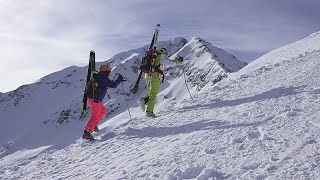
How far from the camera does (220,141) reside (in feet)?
27.6

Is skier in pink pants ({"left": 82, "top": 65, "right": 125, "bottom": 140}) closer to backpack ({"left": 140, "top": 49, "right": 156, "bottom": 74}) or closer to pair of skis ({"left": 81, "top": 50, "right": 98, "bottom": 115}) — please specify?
pair of skis ({"left": 81, "top": 50, "right": 98, "bottom": 115})

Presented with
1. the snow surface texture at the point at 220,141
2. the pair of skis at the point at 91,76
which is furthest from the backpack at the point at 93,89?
the snow surface texture at the point at 220,141

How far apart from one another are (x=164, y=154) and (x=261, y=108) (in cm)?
343

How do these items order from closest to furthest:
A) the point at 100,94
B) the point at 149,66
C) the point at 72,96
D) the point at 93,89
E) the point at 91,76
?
the point at 93,89 < the point at 100,94 < the point at 91,76 < the point at 149,66 < the point at 72,96

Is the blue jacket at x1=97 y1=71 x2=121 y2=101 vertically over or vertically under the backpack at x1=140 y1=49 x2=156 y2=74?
under

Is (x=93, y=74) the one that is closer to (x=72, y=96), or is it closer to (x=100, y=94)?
(x=100, y=94)

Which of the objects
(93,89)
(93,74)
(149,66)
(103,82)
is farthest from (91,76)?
(149,66)

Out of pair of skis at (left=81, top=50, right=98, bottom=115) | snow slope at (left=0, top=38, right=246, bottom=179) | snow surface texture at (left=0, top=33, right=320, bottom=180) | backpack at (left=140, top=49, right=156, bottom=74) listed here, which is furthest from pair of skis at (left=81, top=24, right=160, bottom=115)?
snow slope at (left=0, top=38, right=246, bottom=179)

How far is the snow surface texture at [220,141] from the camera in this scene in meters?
6.96

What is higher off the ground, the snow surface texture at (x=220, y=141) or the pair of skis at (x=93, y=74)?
the pair of skis at (x=93, y=74)

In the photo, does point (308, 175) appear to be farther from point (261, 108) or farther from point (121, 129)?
point (121, 129)

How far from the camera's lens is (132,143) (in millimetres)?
10445

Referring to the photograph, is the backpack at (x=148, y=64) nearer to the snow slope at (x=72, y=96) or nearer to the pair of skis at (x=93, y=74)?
the pair of skis at (x=93, y=74)

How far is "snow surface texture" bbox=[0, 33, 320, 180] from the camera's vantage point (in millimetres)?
6957
